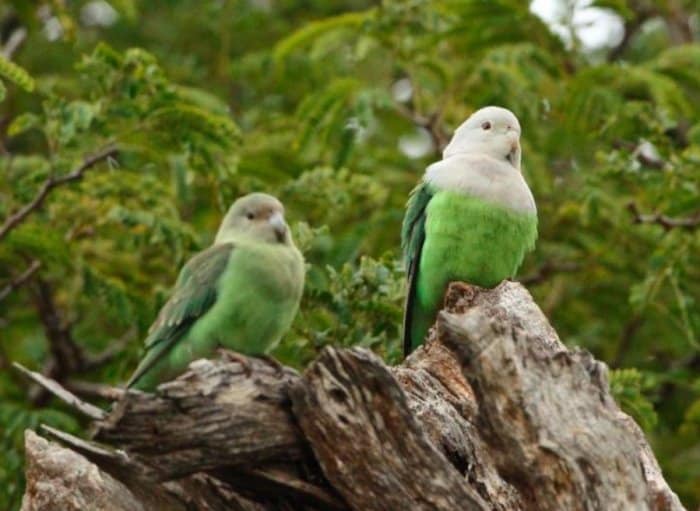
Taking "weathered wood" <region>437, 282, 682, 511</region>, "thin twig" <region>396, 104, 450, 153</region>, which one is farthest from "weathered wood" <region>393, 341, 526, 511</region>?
"thin twig" <region>396, 104, 450, 153</region>

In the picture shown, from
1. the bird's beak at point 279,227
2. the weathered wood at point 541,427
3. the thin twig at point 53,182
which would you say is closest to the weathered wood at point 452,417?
the weathered wood at point 541,427

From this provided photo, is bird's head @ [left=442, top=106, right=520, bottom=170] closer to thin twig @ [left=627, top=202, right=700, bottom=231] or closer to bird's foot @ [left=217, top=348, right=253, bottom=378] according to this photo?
thin twig @ [left=627, top=202, right=700, bottom=231]

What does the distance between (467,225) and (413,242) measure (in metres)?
0.44

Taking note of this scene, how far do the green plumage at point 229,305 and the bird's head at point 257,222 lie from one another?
0.05 metres

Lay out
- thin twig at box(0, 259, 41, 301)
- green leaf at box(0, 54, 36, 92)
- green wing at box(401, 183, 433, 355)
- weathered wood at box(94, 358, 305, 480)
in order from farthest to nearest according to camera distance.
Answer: thin twig at box(0, 259, 41, 301), green leaf at box(0, 54, 36, 92), green wing at box(401, 183, 433, 355), weathered wood at box(94, 358, 305, 480)

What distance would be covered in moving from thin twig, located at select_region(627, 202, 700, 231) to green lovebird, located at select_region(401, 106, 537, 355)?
2174mm

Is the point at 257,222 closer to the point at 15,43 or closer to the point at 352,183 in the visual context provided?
the point at 352,183

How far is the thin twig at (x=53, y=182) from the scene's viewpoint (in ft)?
33.4

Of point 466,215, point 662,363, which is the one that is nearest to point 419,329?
point 466,215

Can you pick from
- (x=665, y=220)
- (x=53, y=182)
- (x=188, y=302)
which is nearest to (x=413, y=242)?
(x=188, y=302)

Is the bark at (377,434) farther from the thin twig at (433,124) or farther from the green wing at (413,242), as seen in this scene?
the thin twig at (433,124)

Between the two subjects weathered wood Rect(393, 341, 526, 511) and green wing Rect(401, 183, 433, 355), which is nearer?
weathered wood Rect(393, 341, 526, 511)

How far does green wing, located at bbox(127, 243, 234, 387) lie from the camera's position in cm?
703

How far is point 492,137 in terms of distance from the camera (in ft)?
29.8
